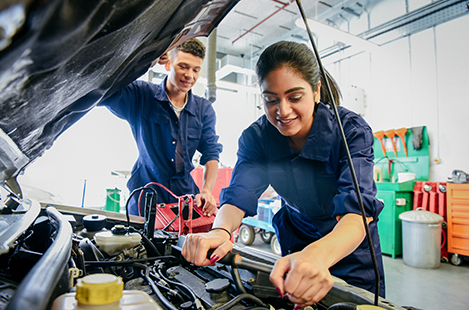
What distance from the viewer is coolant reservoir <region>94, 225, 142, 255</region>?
91 centimetres

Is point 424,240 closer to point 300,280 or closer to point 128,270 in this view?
point 300,280

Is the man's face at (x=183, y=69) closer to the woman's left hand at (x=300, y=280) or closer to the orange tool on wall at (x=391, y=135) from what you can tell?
the woman's left hand at (x=300, y=280)

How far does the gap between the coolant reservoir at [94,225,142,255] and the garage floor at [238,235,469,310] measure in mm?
2463

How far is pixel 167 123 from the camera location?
1771 mm

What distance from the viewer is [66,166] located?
18.8 ft

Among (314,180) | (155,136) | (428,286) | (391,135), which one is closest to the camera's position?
(314,180)

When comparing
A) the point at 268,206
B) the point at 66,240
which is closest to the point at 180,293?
the point at 66,240

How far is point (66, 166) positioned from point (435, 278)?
6411 mm

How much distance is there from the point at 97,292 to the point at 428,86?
526cm

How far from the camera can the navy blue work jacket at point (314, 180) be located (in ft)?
3.11

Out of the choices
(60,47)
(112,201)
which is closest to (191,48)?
(60,47)

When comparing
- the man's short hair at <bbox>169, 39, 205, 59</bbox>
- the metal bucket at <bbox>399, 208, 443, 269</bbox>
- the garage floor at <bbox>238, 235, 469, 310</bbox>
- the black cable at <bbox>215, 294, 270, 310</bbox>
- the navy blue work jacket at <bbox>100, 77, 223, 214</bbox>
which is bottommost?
the garage floor at <bbox>238, 235, 469, 310</bbox>

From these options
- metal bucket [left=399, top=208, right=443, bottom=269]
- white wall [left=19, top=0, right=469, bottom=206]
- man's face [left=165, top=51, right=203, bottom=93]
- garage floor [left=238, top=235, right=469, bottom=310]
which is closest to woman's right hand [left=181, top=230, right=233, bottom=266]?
man's face [left=165, top=51, right=203, bottom=93]

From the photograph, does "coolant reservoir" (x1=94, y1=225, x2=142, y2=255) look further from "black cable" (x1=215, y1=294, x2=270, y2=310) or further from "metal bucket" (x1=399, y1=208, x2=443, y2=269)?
"metal bucket" (x1=399, y1=208, x2=443, y2=269)
